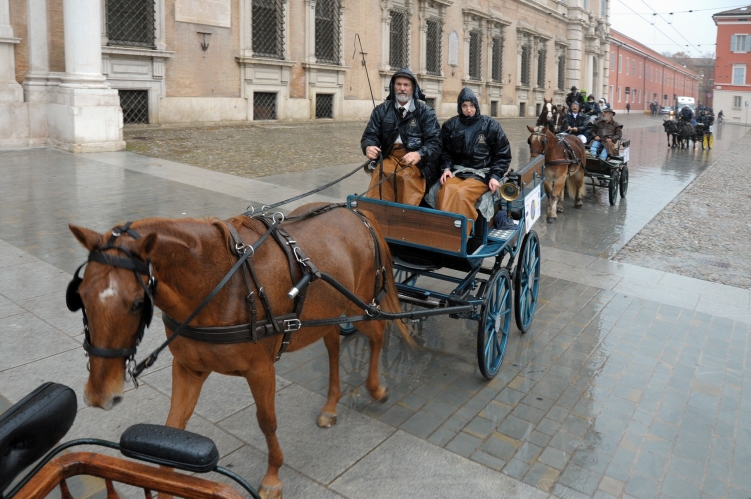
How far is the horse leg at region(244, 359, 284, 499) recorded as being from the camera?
328cm

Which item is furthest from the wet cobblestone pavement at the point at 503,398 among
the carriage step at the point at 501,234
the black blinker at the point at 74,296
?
the black blinker at the point at 74,296

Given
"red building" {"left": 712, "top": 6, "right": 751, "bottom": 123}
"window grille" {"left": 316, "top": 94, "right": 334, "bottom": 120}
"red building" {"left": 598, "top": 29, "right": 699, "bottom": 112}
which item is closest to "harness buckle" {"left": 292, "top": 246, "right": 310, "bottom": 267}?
"window grille" {"left": 316, "top": 94, "right": 334, "bottom": 120}

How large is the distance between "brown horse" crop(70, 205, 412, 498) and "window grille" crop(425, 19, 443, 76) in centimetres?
2872

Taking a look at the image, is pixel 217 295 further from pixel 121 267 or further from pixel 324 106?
pixel 324 106

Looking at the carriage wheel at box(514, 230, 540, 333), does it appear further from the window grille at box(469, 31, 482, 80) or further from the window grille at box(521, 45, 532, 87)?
the window grille at box(521, 45, 532, 87)

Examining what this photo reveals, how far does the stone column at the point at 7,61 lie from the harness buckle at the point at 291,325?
46.6ft

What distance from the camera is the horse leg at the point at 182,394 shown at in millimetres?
3287

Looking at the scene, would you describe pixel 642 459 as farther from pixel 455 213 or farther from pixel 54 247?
pixel 54 247

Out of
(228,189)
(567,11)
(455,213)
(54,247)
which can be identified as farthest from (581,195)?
(567,11)

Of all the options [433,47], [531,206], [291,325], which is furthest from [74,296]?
[433,47]

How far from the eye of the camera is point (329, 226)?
4.04 meters

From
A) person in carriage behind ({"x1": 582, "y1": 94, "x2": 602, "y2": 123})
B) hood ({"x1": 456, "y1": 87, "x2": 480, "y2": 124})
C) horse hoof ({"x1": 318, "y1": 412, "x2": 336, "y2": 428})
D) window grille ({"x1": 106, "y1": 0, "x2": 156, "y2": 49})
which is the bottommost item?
horse hoof ({"x1": 318, "y1": 412, "x2": 336, "y2": 428})

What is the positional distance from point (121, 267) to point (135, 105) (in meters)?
18.2

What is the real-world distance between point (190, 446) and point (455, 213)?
3.31 meters
